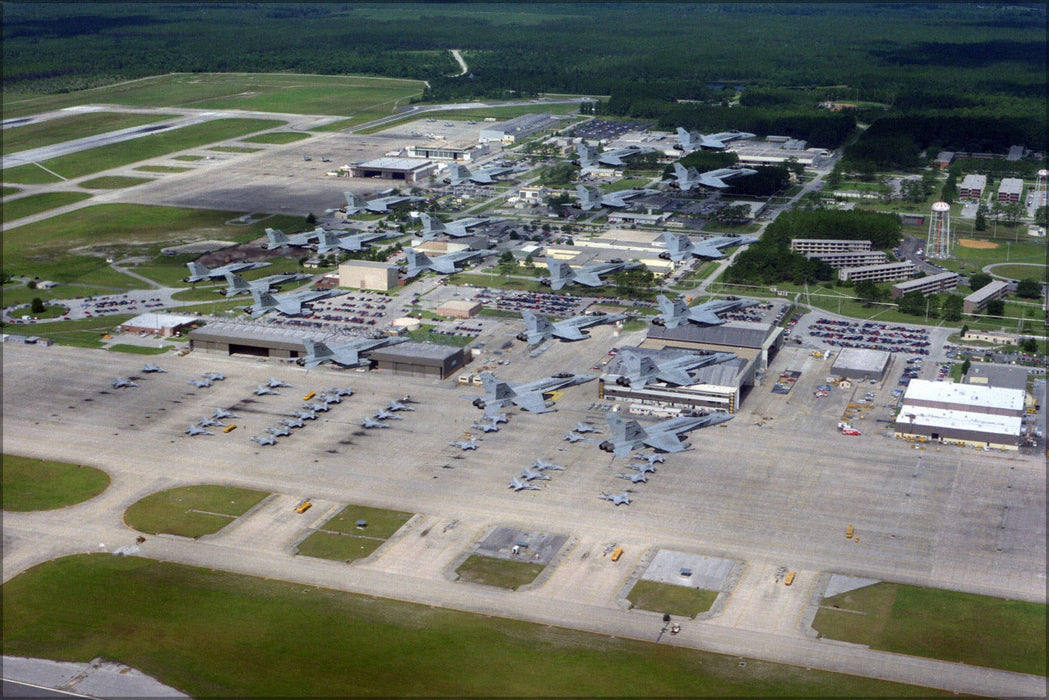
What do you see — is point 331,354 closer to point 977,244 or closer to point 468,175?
point 468,175

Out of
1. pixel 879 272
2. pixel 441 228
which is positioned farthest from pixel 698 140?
pixel 441 228

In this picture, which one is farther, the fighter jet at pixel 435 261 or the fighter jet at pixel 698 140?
the fighter jet at pixel 698 140

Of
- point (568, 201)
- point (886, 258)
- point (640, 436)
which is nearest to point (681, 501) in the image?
point (640, 436)

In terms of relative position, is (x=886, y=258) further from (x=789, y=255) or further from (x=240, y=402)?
(x=240, y=402)

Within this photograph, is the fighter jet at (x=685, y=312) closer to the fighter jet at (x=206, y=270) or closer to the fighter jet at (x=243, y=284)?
the fighter jet at (x=243, y=284)

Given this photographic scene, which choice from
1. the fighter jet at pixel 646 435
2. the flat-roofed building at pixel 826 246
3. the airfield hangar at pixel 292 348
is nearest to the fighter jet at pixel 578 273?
the airfield hangar at pixel 292 348

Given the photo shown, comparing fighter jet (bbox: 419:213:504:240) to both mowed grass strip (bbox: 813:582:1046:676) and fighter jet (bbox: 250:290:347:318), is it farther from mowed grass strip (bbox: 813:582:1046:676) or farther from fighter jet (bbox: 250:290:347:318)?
mowed grass strip (bbox: 813:582:1046:676)
